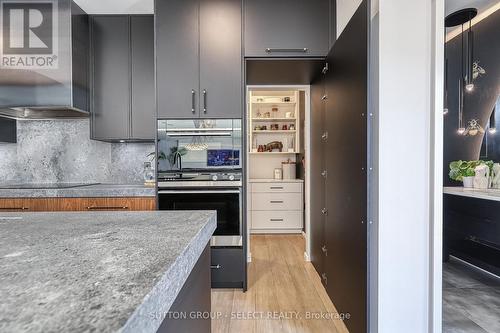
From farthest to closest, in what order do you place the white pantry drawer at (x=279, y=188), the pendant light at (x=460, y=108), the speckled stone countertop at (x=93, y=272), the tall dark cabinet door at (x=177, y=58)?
the white pantry drawer at (x=279, y=188)
the pendant light at (x=460, y=108)
the tall dark cabinet door at (x=177, y=58)
the speckled stone countertop at (x=93, y=272)

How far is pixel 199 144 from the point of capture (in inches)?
89.7

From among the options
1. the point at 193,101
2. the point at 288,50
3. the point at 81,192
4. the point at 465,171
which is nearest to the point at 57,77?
the point at 81,192

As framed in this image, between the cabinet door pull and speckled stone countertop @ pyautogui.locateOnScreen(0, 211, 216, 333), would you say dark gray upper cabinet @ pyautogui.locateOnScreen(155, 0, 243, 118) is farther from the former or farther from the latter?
speckled stone countertop @ pyautogui.locateOnScreen(0, 211, 216, 333)

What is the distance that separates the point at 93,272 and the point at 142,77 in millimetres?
2432

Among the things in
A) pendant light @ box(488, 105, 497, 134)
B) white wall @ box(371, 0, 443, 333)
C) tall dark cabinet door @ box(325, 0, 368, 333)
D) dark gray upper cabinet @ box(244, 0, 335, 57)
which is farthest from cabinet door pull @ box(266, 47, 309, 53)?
pendant light @ box(488, 105, 497, 134)

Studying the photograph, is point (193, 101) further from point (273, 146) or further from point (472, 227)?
point (472, 227)

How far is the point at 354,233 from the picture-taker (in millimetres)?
1545

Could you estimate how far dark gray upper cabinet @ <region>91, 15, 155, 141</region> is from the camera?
2.48 meters

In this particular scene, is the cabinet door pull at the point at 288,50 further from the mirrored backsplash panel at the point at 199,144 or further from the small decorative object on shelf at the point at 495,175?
the small decorative object on shelf at the point at 495,175

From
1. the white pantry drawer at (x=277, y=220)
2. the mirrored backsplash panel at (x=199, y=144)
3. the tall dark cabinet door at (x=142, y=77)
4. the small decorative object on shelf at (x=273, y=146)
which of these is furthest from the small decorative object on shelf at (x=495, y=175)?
the tall dark cabinet door at (x=142, y=77)

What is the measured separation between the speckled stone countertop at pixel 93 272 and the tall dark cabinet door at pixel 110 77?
72.2 inches

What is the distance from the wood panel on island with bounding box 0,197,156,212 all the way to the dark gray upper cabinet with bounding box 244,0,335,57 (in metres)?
1.64

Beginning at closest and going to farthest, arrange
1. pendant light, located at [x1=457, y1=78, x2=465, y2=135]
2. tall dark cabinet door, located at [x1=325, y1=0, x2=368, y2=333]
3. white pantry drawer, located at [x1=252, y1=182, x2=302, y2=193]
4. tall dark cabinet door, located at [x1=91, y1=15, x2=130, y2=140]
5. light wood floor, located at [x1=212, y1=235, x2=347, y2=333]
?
tall dark cabinet door, located at [x1=325, y1=0, x2=368, y2=333] < light wood floor, located at [x1=212, y1=235, x2=347, y2=333] < tall dark cabinet door, located at [x1=91, y1=15, x2=130, y2=140] < pendant light, located at [x1=457, y1=78, x2=465, y2=135] < white pantry drawer, located at [x1=252, y1=182, x2=302, y2=193]

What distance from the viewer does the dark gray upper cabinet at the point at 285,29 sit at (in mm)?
2217
